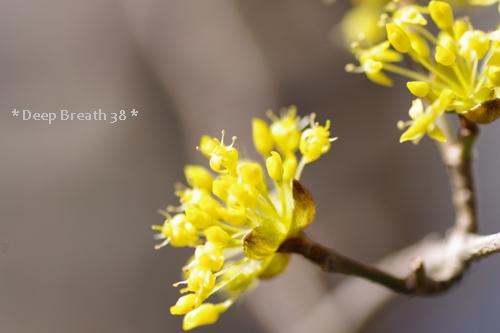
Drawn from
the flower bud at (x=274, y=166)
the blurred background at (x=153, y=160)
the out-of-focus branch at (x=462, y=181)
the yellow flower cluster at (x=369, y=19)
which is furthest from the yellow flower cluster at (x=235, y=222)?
the blurred background at (x=153, y=160)

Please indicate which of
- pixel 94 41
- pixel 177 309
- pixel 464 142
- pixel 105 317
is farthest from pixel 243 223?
pixel 105 317

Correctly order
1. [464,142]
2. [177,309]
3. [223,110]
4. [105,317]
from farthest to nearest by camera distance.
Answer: [105,317] → [223,110] → [464,142] → [177,309]

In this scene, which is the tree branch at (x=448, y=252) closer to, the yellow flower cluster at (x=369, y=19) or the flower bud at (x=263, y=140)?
the flower bud at (x=263, y=140)

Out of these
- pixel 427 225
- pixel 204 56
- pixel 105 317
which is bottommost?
pixel 427 225

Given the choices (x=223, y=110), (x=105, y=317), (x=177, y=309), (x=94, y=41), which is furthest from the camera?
(x=105, y=317)

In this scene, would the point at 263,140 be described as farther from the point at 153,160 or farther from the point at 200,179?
the point at 153,160

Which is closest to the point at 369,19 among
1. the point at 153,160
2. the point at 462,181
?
the point at 462,181

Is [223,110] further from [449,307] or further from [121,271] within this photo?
[449,307]
